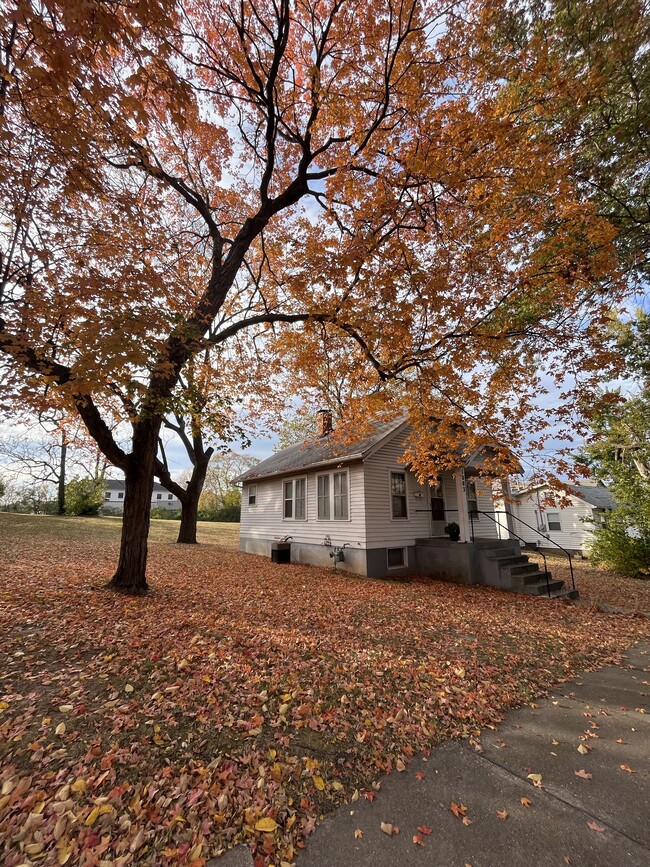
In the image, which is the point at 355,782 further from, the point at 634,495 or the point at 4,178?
the point at 634,495

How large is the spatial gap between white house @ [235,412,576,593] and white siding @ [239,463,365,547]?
1.5 inches

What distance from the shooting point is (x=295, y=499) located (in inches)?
587

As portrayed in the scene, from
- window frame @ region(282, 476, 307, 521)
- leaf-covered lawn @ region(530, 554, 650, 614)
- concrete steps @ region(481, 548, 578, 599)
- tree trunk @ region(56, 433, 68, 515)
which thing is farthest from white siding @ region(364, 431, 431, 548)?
tree trunk @ region(56, 433, 68, 515)

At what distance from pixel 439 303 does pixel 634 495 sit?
12067 mm

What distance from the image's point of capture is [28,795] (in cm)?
245

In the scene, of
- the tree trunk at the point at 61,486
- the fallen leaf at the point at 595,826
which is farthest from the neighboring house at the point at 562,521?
the tree trunk at the point at 61,486

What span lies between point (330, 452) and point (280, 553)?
4.72 meters

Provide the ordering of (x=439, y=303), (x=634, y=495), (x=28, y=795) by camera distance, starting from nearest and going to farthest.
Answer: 1. (x=28, y=795)
2. (x=439, y=303)
3. (x=634, y=495)

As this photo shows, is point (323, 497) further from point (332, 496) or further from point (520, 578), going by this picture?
point (520, 578)

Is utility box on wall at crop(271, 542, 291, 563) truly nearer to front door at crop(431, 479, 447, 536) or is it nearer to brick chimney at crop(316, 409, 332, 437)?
brick chimney at crop(316, 409, 332, 437)

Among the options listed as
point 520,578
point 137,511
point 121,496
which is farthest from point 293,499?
point 121,496

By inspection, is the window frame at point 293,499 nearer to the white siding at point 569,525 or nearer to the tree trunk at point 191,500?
the tree trunk at point 191,500

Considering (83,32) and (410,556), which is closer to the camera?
(83,32)

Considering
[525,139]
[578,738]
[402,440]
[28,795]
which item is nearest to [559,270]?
[525,139]
